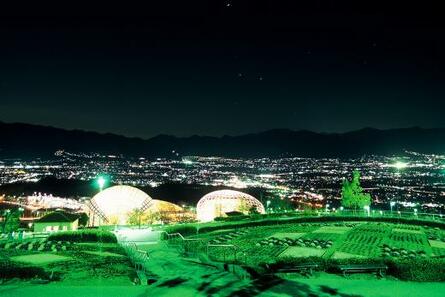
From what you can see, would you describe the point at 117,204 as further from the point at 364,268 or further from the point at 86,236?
the point at 364,268

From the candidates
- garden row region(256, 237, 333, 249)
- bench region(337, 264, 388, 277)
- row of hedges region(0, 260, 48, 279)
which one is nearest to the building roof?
garden row region(256, 237, 333, 249)

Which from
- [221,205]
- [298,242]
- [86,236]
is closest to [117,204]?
[221,205]

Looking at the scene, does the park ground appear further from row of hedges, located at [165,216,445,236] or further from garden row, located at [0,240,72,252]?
row of hedges, located at [165,216,445,236]

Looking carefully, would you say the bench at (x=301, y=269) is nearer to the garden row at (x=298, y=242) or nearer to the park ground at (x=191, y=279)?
the park ground at (x=191, y=279)

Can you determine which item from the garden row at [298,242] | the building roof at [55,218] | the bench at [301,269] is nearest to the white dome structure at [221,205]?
the building roof at [55,218]

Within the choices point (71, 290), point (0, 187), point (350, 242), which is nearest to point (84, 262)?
point (71, 290)

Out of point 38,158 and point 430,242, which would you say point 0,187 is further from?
point 430,242
